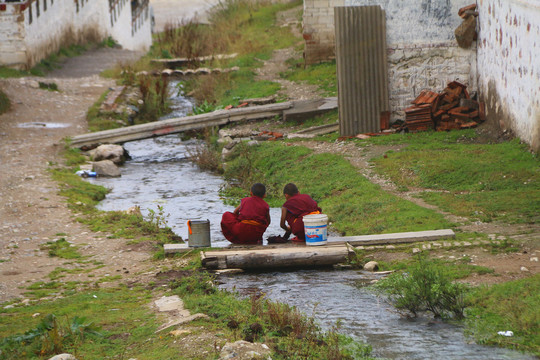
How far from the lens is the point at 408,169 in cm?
1126

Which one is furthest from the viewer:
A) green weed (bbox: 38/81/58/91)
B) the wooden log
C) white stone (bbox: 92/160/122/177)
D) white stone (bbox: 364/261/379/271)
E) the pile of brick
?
green weed (bbox: 38/81/58/91)

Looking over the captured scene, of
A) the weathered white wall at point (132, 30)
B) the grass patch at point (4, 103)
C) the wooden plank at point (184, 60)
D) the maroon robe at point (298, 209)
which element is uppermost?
the weathered white wall at point (132, 30)

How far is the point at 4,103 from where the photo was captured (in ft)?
59.8

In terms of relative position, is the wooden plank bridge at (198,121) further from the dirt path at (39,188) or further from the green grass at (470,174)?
the green grass at (470,174)

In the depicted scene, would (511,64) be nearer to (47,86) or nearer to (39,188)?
(39,188)

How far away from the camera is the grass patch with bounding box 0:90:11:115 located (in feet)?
59.1

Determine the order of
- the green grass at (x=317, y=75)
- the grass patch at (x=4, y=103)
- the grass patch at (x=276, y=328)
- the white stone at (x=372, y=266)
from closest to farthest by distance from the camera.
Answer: the grass patch at (x=276, y=328)
the white stone at (x=372, y=266)
the grass patch at (x=4, y=103)
the green grass at (x=317, y=75)

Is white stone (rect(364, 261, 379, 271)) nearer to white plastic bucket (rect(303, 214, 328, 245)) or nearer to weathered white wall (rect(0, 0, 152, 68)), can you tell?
white plastic bucket (rect(303, 214, 328, 245))

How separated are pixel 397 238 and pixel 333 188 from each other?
3.10 metres

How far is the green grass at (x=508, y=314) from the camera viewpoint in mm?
5406

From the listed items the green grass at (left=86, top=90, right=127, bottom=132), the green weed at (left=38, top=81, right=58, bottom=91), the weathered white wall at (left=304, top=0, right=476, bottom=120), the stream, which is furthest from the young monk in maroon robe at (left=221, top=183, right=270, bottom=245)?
the green weed at (left=38, top=81, right=58, bottom=91)

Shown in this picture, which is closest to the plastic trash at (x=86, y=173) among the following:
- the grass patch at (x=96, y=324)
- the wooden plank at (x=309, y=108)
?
the wooden plank at (x=309, y=108)

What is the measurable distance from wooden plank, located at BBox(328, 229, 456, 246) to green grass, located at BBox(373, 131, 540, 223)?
84 cm

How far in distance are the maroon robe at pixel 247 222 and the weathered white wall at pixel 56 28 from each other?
51.8 feet
